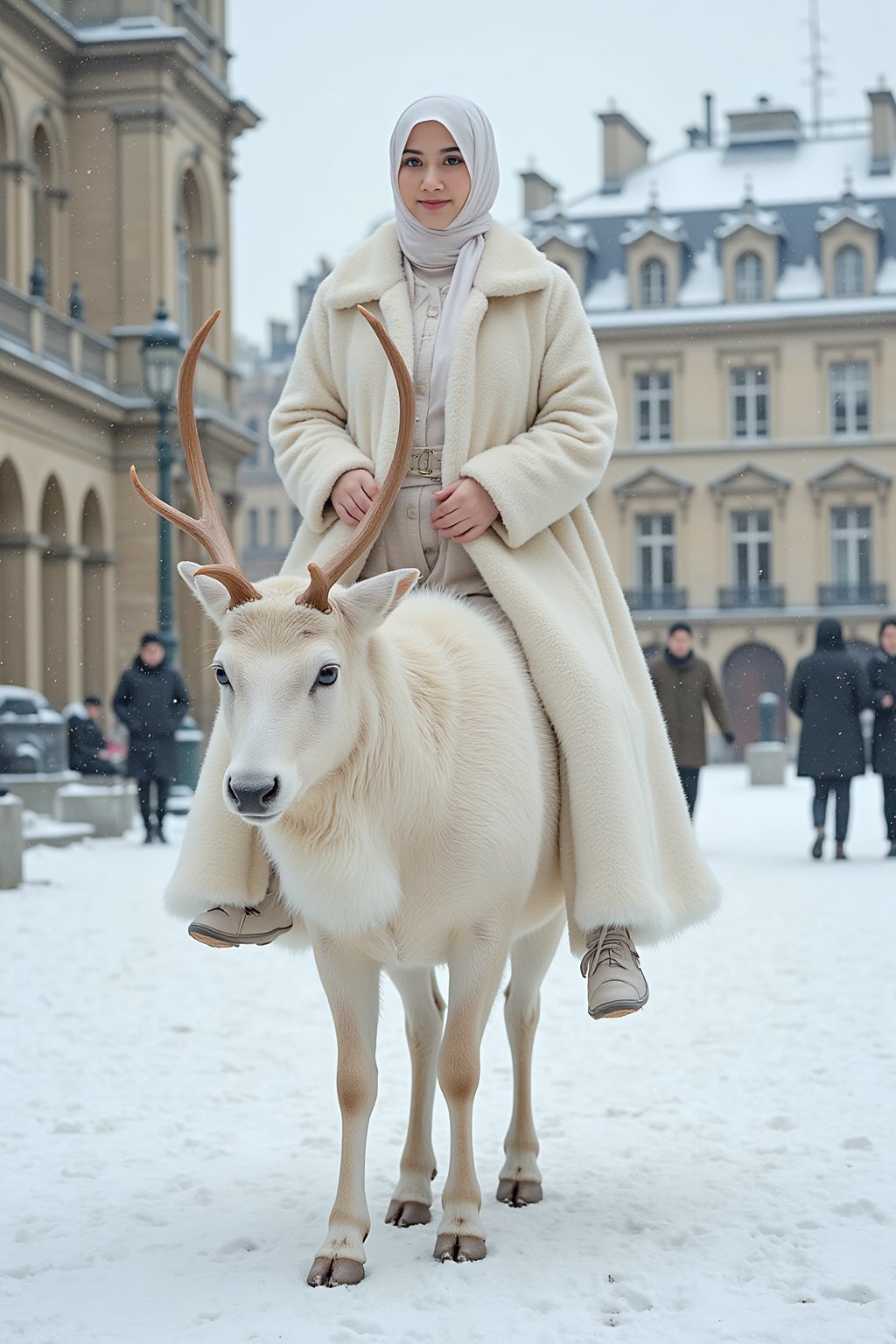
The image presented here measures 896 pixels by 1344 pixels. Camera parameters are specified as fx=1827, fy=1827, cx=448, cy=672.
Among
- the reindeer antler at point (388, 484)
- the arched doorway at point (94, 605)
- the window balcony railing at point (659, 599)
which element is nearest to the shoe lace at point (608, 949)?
the reindeer antler at point (388, 484)

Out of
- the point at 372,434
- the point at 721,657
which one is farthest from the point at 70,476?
the point at 372,434

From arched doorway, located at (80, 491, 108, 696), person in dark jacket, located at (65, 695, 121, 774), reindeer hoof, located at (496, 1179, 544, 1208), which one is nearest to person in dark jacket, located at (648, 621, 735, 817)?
person in dark jacket, located at (65, 695, 121, 774)

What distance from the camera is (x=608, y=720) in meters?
4.62

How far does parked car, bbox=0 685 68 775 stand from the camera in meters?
19.5

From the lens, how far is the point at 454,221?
4797 mm

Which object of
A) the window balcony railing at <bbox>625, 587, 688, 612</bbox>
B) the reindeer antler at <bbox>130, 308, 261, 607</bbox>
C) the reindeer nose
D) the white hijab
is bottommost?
the reindeer nose

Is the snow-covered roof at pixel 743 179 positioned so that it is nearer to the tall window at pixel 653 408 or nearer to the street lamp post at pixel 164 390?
the tall window at pixel 653 408

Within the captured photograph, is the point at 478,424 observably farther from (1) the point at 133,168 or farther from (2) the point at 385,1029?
(1) the point at 133,168

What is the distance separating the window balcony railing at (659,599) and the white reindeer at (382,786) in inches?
1787

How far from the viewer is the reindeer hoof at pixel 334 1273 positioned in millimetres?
4234

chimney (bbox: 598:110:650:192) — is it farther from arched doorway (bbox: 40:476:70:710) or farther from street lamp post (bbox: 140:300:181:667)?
street lamp post (bbox: 140:300:181:667)

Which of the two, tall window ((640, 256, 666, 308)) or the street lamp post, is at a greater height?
tall window ((640, 256, 666, 308))

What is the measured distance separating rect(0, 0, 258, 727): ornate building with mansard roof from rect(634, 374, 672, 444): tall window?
1638cm

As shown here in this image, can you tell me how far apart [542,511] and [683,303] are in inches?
1848
